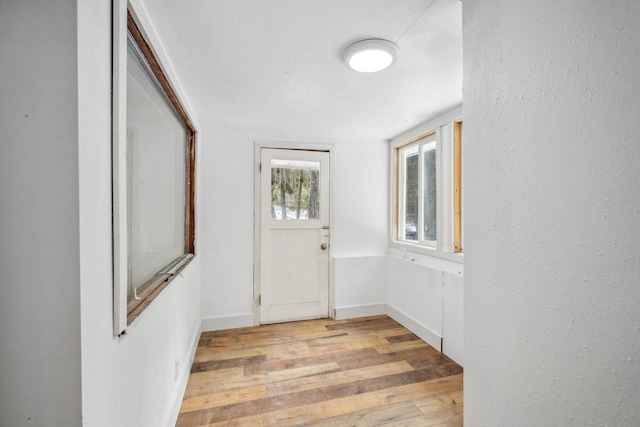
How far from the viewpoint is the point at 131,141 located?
1258 mm

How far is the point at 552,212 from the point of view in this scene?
2.75 feet

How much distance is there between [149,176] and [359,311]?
9.16 feet

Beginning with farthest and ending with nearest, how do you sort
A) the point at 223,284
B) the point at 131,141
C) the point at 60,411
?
the point at 223,284
the point at 131,141
the point at 60,411

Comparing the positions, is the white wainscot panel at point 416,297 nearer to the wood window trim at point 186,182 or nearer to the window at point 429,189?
the window at point 429,189

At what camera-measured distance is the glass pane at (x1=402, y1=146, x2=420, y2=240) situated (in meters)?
3.27

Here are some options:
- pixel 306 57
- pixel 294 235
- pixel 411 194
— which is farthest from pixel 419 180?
pixel 306 57

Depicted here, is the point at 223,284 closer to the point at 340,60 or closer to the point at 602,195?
the point at 340,60

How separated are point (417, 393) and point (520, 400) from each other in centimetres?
128

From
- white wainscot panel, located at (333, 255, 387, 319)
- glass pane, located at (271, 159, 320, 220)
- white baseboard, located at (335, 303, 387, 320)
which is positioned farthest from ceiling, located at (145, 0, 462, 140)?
white baseboard, located at (335, 303, 387, 320)

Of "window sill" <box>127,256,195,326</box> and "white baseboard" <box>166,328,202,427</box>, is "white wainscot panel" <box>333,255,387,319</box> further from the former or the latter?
"window sill" <box>127,256,195,326</box>

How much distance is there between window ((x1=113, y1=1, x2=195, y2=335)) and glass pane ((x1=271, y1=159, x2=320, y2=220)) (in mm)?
1182

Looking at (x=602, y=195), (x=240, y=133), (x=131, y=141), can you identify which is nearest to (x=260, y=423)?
(x=131, y=141)

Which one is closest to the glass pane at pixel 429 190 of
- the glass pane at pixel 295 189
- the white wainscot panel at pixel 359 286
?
the white wainscot panel at pixel 359 286

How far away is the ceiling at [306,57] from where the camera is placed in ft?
4.28
